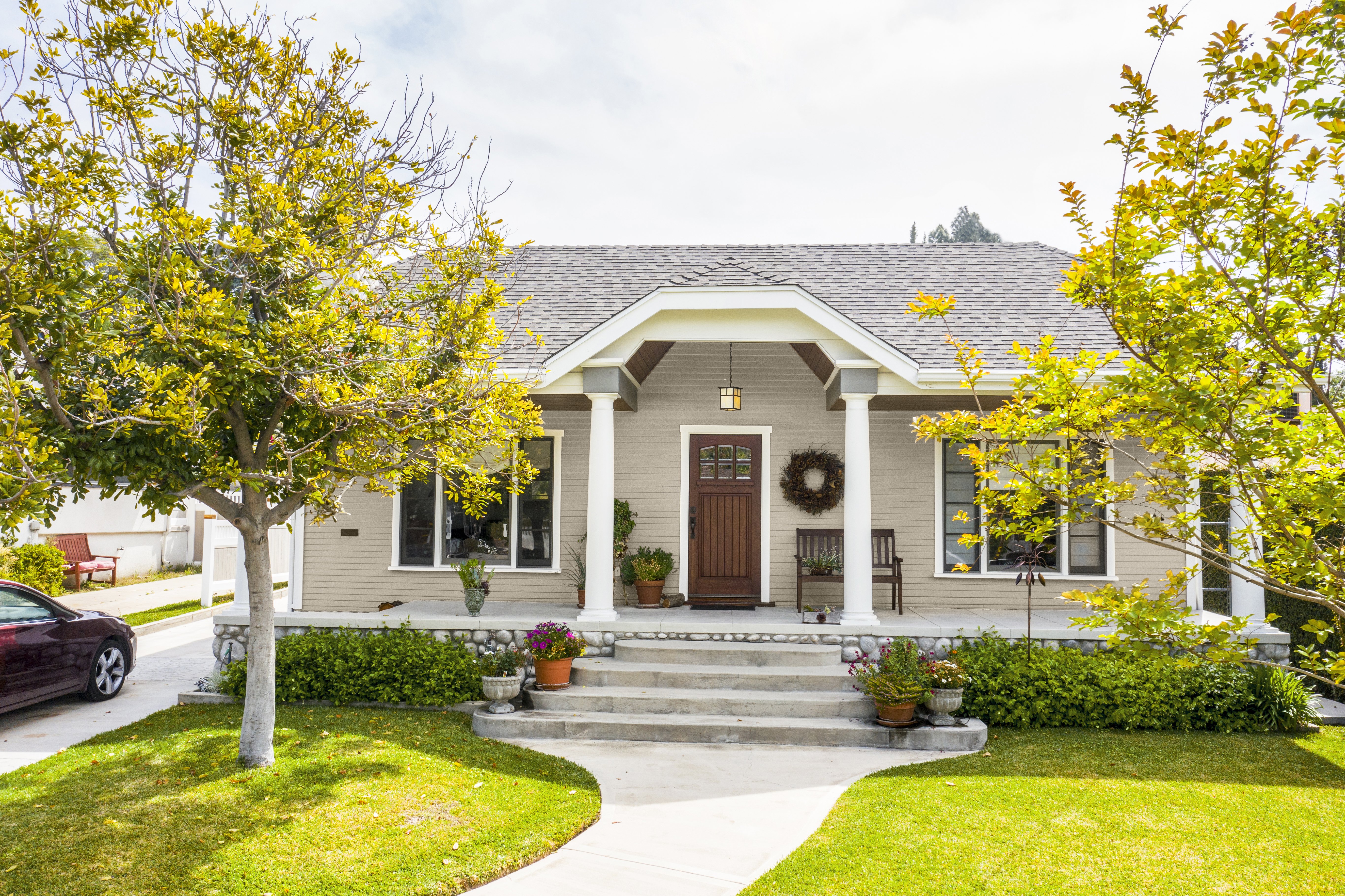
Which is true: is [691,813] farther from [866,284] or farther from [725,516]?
[866,284]

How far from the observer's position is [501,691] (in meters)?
7.06

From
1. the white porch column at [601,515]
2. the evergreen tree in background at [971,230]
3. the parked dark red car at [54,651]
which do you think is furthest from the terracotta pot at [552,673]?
the evergreen tree in background at [971,230]

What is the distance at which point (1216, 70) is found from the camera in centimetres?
264

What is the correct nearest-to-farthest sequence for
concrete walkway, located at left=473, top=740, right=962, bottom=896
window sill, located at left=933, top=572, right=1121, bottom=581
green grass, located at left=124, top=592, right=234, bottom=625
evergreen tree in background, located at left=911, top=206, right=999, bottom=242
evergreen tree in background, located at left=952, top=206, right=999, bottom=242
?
concrete walkway, located at left=473, top=740, right=962, bottom=896, window sill, located at left=933, top=572, right=1121, bottom=581, green grass, located at left=124, top=592, right=234, bottom=625, evergreen tree in background, located at left=952, top=206, right=999, bottom=242, evergreen tree in background, located at left=911, top=206, right=999, bottom=242

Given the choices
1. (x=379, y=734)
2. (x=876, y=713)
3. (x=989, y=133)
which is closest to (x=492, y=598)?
(x=379, y=734)

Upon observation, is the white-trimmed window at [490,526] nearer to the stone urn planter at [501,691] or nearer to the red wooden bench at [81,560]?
the stone urn planter at [501,691]

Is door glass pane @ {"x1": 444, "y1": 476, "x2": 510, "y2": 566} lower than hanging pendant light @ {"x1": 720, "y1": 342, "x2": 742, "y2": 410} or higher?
lower

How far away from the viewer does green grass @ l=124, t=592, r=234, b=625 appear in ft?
40.3

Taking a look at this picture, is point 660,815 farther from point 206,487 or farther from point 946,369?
point 946,369

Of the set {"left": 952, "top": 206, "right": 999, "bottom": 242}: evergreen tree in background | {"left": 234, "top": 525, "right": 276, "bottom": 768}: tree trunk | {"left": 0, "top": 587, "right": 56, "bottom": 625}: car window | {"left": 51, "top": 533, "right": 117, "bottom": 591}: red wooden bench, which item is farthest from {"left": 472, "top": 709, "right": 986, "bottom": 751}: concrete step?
{"left": 952, "top": 206, "right": 999, "bottom": 242}: evergreen tree in background

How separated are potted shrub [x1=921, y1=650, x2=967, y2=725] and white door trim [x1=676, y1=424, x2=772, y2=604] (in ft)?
10.4

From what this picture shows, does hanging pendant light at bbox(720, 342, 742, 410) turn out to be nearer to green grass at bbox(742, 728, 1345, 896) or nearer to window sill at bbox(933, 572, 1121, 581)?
window sill at bbox(933, 572, 1121, 581)

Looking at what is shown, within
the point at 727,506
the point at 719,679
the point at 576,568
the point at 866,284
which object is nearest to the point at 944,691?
the point at 719,679

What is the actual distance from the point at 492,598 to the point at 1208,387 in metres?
8.54
